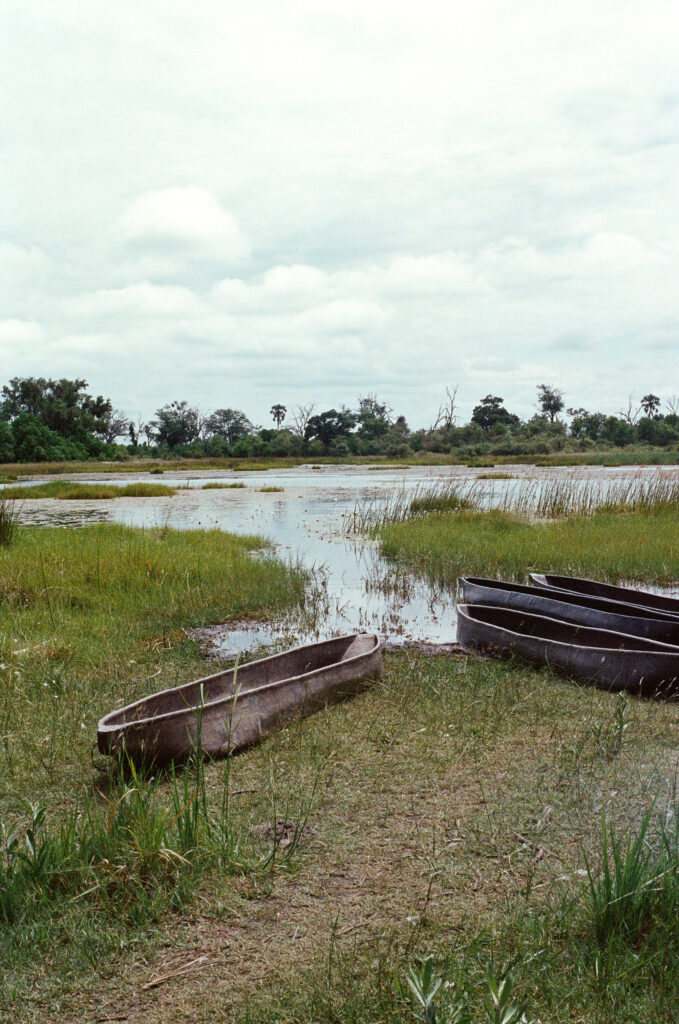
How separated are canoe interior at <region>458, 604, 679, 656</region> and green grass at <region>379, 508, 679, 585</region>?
3.02 meters

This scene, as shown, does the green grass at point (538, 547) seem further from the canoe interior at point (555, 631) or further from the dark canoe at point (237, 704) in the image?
the dark canoe at point (237, 704)

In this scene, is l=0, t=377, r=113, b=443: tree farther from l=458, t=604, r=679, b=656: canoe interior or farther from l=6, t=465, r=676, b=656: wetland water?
l=458, t=604, r=679, b=656: canoe interior

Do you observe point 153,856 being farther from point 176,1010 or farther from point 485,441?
point 485,441

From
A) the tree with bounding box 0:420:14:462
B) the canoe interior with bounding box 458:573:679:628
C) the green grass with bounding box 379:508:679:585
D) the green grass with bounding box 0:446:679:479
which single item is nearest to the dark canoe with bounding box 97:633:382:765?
the canoe interior with bounding box 458:573:679:628

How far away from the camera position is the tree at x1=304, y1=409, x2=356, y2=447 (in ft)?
242

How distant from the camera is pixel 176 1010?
91.5 inches

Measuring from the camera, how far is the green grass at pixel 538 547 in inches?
412

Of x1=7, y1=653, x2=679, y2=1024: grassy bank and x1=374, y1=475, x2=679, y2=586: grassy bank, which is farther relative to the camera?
x1=374, y1=475, x2=679, y2=586: grassy bank

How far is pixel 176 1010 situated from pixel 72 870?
78 centimetres

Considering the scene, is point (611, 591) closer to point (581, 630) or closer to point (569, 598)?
point (569, 598)

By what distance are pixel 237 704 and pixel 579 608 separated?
380 centimetres

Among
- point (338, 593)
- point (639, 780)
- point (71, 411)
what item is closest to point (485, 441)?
point (71, 411)

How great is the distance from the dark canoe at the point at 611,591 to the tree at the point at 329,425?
2579 inches

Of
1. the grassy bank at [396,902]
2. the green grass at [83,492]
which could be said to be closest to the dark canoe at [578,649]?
the grassy bank at [396,902]
